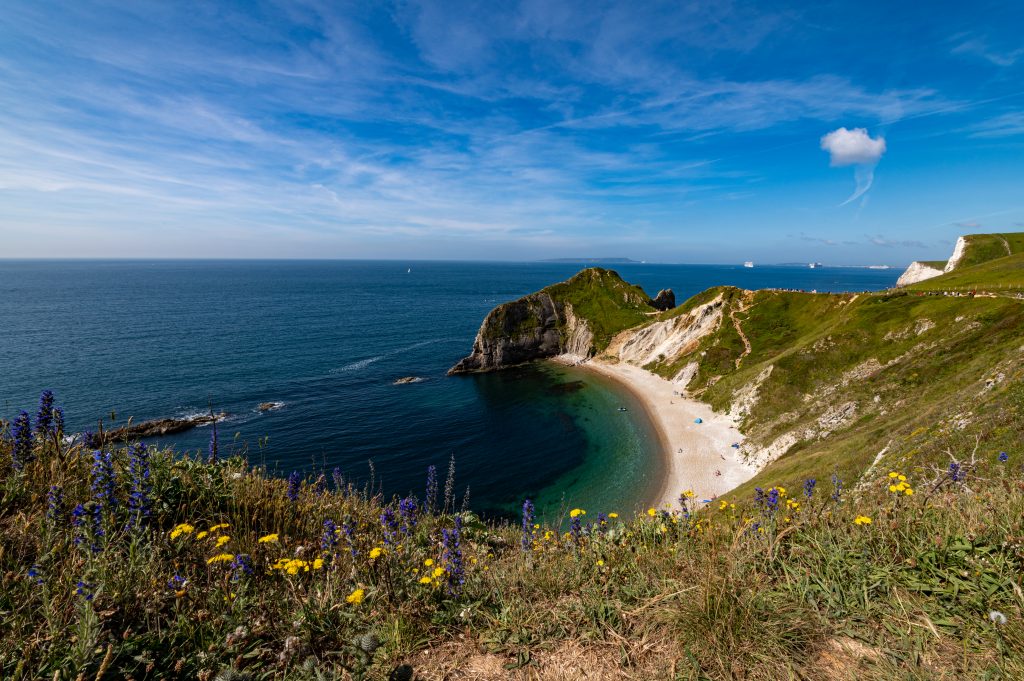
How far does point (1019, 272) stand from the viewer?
217 feet

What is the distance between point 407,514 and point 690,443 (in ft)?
165

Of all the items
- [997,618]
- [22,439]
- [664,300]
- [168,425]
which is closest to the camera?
[997,618]

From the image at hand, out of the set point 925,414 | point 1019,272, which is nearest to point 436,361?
point 925,414

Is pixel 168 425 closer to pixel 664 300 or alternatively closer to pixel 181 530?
pixel 181 530

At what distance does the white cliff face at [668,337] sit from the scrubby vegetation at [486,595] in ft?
249

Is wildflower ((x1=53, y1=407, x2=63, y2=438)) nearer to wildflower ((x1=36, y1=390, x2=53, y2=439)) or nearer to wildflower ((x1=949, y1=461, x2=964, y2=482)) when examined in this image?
wildflower ((x1=36, y1=390, x2=53, y2=439))

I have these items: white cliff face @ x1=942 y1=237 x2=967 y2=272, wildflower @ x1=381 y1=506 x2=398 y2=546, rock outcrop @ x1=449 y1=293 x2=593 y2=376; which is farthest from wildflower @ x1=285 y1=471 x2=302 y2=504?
white cliff face @ x1=942 y1=237 x2=967 y2=272

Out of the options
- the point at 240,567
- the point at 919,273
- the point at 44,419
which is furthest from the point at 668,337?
the point at 919,273

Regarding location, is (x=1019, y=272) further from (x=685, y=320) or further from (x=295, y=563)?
(x=295, y=563)

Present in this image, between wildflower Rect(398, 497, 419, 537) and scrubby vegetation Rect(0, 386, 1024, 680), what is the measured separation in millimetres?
157

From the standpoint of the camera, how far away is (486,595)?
5055 mm

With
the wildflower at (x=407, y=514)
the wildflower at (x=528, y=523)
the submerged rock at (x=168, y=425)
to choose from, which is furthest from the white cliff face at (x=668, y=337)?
the wildflower at (x=407, y=514)

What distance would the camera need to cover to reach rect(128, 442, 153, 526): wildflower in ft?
17.4

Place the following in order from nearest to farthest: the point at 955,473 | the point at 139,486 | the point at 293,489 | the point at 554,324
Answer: the point at 139,486, the point at 955,473, the point at 293,489, the point at 554,324
